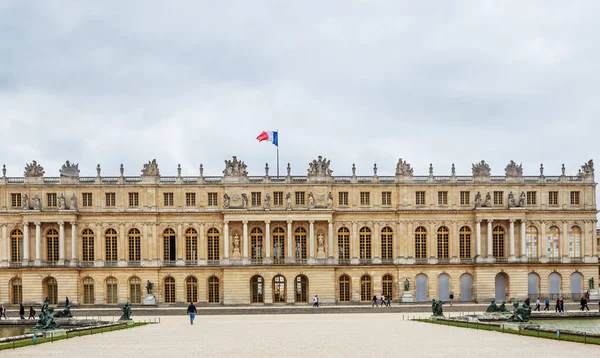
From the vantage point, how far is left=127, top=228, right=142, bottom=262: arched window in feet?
226

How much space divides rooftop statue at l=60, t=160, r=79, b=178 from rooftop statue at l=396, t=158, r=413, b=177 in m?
28.1

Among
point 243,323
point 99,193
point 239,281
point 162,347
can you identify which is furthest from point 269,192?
point 162,347

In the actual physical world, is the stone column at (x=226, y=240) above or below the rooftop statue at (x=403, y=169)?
below

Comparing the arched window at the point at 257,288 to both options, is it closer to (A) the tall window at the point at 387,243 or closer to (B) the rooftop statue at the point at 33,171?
(A) the tall window at the point at 387,243

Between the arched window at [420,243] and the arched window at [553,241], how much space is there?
1098 centimetres

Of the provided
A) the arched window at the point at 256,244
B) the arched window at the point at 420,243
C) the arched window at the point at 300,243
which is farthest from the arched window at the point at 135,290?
the arched window at the point at 420,243

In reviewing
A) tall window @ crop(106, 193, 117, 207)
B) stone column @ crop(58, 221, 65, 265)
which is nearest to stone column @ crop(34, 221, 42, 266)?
stone column @ crop(58, 221, 65, 265)

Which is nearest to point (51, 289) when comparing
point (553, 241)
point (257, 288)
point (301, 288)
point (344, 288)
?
point (257, 288)

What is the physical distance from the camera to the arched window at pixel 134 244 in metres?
68.9

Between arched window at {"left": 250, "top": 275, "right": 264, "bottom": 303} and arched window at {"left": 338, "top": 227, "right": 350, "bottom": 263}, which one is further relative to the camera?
arched window at {"left": 338, "top": 227, "right": 350, "bottom": 263}

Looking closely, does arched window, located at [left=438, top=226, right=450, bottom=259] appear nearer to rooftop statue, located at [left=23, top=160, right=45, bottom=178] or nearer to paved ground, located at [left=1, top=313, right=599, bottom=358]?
paved ground, located at [left=1, top=313, right=599, bottom=358]

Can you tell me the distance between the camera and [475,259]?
225 ft

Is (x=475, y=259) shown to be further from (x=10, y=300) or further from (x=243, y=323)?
(x=10, y=300)

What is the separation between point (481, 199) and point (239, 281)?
22194 mm
